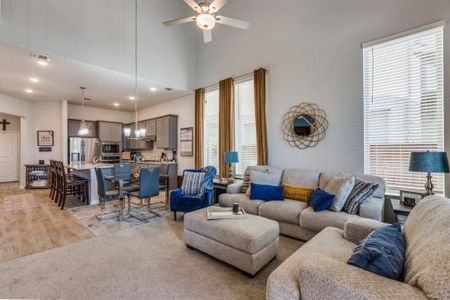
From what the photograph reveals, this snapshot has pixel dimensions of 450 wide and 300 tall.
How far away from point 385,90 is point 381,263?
9.72 feet

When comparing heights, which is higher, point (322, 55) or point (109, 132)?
point (322, 55)

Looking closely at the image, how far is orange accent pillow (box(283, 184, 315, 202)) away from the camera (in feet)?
11.3

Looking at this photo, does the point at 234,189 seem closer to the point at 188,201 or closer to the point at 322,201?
the point at 188,201

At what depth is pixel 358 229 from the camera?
202 centimetres

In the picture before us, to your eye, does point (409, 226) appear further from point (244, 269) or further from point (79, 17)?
point (79, 17)

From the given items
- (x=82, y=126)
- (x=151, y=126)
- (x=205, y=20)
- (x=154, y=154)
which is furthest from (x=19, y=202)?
(x=205, y=20)

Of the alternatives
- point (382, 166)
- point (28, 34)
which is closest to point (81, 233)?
point (28, 34)

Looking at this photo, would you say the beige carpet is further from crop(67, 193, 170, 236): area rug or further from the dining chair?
the dining chair

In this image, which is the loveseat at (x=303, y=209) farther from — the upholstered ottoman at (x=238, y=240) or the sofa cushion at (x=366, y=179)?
the upholstered ottoman at (x=238, y=240)

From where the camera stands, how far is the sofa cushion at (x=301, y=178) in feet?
11.7

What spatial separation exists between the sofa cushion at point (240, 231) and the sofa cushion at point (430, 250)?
46.8 inches

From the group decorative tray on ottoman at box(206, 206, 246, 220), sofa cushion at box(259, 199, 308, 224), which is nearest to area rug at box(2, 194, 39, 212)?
decorative tray on ottoman at box(206, 206, 246, 220)

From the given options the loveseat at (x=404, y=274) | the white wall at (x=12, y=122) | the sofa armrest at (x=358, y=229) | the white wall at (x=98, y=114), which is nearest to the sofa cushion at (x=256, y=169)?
the sofa armrest at (x=358, y=229)

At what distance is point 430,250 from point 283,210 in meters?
2.06
